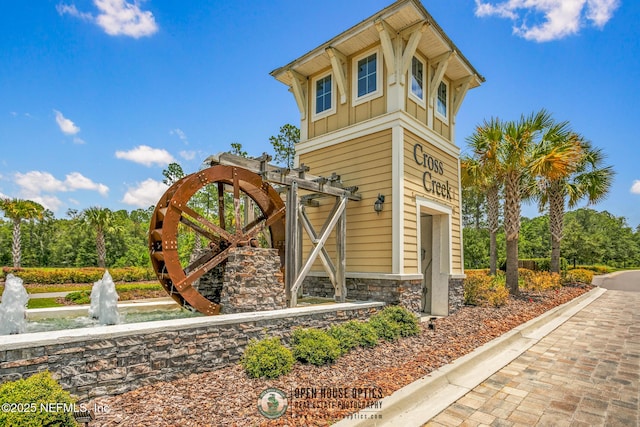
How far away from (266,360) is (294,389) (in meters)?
0.56

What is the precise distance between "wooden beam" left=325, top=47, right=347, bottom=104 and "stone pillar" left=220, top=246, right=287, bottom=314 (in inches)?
178

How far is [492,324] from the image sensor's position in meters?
7.27

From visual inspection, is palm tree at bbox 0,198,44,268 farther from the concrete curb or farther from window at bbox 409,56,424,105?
the concrete curb

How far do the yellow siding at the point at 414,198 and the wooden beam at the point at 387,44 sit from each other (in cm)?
143

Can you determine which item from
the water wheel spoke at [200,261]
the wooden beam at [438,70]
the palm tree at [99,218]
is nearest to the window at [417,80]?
the wooden beam at [438,70]

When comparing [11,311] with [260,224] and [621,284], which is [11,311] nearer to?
[260,224]

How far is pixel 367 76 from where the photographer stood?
27.0 feet

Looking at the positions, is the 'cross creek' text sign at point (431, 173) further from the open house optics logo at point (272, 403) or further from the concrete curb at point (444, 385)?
the open house optics logo at point (272, 403)

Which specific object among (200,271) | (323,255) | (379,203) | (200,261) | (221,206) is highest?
(379,203)

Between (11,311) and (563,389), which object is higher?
(11,311)

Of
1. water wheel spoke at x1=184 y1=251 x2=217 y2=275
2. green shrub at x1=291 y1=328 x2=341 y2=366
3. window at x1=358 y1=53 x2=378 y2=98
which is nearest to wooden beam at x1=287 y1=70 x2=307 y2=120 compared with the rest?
window at x1=358 y1=53 x2=378 y2=98

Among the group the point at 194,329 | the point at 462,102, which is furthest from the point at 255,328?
the point at 462,102

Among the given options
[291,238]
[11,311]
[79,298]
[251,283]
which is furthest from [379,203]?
[79,298]

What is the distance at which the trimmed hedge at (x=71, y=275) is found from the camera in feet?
→ 65.5
